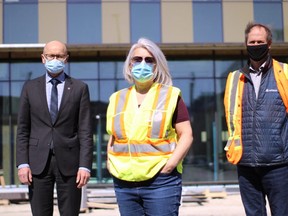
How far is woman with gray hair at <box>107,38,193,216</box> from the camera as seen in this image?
3268mm

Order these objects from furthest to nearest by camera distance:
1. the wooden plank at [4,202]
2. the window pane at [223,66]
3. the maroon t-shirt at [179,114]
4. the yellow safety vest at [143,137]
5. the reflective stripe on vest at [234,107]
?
the window pane at [223,66] < the wooden plank at [4,202] < the reflective stripe on vest at [234,107] < the maroon t-shirt at [179,114] < the yellow safety vest at [143,137]

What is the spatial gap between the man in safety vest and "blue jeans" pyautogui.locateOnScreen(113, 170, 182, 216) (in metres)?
0.61

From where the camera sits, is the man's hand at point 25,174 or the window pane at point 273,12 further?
the window pane at point 273,12

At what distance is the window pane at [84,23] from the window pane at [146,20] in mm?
1249

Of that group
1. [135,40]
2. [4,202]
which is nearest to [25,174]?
[4,202]

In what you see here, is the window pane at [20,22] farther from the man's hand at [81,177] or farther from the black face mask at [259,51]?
the black face mask at [259,51]

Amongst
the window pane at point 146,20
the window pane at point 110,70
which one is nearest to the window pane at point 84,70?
the window pane at point 110,70

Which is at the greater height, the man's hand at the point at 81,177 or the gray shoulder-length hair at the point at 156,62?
the gray shoulder-length hair at the point at 156,62

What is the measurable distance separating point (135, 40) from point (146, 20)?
0.88 meters

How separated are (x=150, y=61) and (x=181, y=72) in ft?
53.1

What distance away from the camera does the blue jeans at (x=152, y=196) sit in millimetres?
3268

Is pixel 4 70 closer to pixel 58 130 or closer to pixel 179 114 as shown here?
pixel 58 130

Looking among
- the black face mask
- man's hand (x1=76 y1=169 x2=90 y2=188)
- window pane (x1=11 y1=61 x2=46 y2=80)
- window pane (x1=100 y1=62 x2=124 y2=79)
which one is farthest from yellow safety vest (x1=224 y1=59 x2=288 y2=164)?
window pane (x1=11 y1=61 x2=46 y2=80)

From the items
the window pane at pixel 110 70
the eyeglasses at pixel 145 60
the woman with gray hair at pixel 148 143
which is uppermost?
the window pane at pixel 110 70
